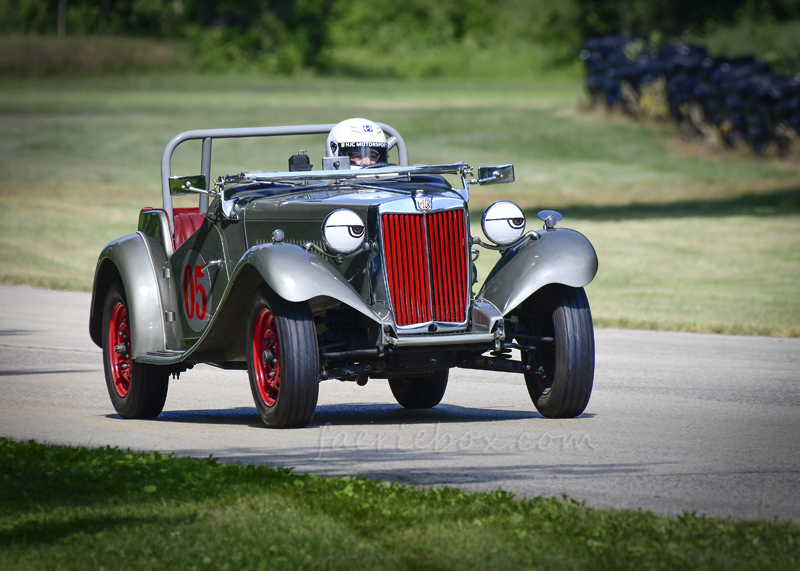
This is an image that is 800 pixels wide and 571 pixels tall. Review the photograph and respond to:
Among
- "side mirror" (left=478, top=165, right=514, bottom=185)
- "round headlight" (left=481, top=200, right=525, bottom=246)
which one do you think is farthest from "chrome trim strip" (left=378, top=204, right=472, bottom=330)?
"side mirror" (left=478, top=165, right=514, bottom=185)

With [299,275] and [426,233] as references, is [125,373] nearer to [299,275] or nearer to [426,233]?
[299,275]

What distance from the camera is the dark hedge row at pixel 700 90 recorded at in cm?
3372

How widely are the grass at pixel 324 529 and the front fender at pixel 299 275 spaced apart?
139 centimetres

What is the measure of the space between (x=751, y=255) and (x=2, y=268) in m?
12.2

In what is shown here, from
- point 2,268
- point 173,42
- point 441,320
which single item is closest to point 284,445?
point 441,320

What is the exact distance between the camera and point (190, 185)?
8383 mm

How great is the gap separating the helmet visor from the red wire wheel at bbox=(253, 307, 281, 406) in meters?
1.67

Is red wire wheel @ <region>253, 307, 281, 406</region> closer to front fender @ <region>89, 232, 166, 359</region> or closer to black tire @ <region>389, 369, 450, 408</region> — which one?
front fender @ <region>89, 232, 166, 359</region>

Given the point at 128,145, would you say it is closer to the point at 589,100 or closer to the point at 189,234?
the point at 589,100

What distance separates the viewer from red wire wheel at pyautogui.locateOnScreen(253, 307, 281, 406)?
7.73 m

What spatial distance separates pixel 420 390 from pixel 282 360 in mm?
2188

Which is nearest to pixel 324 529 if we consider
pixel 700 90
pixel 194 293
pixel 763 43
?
pixel 194 293

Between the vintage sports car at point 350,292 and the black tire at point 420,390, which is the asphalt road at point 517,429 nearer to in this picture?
the black tire at point 420,390

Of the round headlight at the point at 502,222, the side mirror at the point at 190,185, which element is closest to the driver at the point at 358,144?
the side mirror at the point at 190,185
